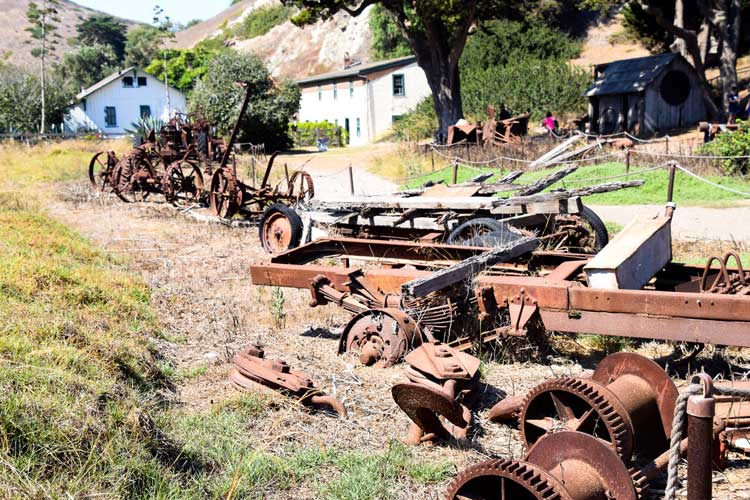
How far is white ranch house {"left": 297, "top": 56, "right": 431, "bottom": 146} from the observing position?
166 feet

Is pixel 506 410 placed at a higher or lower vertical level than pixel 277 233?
lower

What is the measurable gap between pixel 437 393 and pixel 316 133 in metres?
44.1

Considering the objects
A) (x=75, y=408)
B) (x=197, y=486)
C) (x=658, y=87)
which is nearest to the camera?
(x=197, y=486)

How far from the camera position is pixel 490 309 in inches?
222

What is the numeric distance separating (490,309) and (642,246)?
1181 millimetres

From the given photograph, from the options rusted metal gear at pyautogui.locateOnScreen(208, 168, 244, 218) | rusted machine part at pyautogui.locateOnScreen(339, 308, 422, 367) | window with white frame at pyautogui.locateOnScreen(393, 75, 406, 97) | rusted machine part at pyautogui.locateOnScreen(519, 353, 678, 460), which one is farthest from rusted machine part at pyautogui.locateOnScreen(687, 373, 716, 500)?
window with white frame at pyautogui.locateOnScreen(393, 75, 406, 97)

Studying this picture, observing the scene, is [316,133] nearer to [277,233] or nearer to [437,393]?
[277,233]

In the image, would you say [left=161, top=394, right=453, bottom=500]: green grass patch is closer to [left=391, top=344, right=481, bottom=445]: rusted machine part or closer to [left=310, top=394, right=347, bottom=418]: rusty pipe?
[left=391, top=344, right=481, bottom=445]: rusted machine part

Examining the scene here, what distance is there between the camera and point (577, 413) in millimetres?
3875

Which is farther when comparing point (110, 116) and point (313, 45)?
point (313, 45)

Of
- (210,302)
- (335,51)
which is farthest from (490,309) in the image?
(335,51)

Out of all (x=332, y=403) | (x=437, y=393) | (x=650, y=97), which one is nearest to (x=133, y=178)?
(x=332, y=403)

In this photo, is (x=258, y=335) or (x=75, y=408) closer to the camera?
(x=75, y=408)

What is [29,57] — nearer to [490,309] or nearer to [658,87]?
[658,87]
